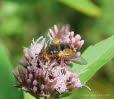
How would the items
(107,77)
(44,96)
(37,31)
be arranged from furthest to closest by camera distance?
(37,31) → (107,77) → (44,96)

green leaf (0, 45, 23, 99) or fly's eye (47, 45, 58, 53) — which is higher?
fly's eye (47, 45, 58, 53)

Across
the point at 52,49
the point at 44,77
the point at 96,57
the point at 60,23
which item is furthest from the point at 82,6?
the point at 44,77

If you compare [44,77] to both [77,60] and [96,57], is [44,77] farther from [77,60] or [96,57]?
[96,57]

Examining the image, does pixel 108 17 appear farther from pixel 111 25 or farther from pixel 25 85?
pixel 25 85

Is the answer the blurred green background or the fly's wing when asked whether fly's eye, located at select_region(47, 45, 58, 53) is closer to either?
the fly's wing

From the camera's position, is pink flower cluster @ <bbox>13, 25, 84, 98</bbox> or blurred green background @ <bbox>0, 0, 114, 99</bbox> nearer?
pink flower cluster @ <bbox>13, 25, 84, 98</bbox>

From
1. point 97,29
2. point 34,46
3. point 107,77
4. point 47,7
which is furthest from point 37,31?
point 34,46

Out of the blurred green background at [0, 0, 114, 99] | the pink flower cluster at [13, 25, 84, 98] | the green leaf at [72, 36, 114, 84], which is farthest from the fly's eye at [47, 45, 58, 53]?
the blurred green background at [0, 0, 114, 99]
